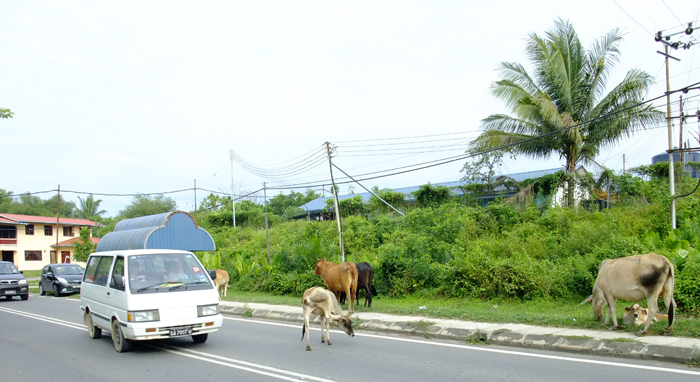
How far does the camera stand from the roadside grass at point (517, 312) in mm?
8814

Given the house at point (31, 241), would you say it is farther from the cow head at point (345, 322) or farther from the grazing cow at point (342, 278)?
the cow head at point (345, 322)

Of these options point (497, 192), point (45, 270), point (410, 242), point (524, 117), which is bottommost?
point (45, 270)

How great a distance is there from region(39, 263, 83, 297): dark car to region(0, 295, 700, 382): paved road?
554 inches

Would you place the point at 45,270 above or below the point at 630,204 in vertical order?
below

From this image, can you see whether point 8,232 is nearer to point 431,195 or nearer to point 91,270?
point 431,195

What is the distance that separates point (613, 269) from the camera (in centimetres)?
884

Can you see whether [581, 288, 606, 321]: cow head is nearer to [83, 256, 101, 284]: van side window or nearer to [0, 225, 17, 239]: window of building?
[83, 256, 101, 284]: van side window

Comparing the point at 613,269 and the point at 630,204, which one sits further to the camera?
the point at 630,204

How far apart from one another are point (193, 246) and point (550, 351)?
22248 millimetres

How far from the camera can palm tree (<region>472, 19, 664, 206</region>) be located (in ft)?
68.0

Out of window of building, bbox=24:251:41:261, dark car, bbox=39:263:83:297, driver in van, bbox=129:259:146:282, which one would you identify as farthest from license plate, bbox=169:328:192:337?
window of building, bbox=24:251:41:261

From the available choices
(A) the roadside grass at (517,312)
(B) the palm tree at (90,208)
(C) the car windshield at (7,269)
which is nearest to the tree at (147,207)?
(B) the palm tree at (90,208)

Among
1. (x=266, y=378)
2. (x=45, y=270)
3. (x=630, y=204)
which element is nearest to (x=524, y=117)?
(x=630, y=204)

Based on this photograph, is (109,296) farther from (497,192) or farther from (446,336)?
(497,192)
